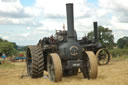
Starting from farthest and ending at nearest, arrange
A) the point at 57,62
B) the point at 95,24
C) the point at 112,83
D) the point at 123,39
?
the point at 123,39 → the point at 95,24 → the point at 57,62 → the point at 112,83

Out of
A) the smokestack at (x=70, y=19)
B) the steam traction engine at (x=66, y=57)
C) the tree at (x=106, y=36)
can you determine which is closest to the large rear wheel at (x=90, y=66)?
the steam traction engine at (x=66, y=57)

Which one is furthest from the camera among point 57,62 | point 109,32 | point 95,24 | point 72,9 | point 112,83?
point 109,32

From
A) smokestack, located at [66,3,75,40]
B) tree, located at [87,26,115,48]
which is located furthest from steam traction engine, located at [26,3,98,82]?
tree, located at [87,26,115,48]

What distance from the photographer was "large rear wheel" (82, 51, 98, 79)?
988cm

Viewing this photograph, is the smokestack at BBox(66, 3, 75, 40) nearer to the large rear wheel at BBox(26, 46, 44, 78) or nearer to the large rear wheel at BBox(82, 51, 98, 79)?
the large rear wheel at BBox(82, 51, 98, 79)

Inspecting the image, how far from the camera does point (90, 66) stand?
32.6 ft

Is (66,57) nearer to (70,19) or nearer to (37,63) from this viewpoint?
(37,63)

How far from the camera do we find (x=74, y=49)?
9.98m

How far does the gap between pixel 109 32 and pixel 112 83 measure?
62.1 metres

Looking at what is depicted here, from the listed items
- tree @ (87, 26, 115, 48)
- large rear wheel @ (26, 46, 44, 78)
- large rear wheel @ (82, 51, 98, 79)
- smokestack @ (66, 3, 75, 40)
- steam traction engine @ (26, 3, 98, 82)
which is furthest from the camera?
tree @ (87, 26, 115, 48)

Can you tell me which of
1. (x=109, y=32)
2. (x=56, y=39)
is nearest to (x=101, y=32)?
(x=109, y=32)

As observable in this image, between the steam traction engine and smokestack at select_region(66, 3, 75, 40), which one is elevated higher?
smokestack at select_region(66, 3, 75, 40)

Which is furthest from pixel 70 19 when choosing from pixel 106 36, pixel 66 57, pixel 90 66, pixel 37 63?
pixel 106 36

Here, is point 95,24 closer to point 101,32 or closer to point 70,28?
point 70,28
